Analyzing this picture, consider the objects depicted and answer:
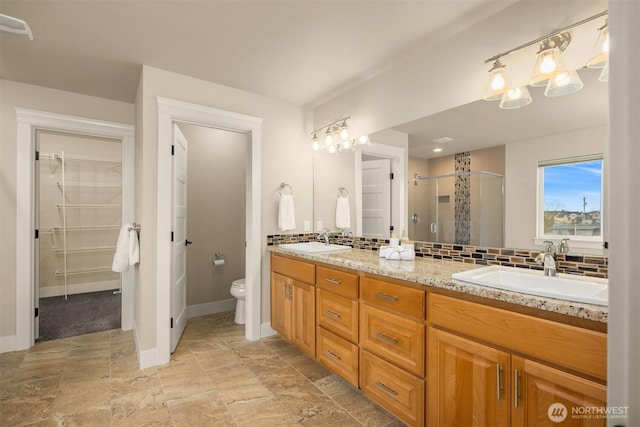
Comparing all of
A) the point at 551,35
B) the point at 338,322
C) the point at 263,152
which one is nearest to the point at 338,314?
the point at 338,322

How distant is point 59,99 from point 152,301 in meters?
2.12

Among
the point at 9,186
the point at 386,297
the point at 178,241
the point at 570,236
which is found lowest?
the point at 386,297

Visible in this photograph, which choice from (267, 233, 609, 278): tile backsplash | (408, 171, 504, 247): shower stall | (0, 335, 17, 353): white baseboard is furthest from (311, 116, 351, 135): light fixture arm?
(0, 335, 17, 353): white baseboard

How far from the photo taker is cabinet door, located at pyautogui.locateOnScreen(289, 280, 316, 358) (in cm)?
239

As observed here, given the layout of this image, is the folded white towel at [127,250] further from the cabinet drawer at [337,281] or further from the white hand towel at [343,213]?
the white hand towel at [343,213]

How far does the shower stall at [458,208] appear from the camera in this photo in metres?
1.91

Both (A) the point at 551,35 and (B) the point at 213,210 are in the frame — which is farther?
(B) the point at 213,210

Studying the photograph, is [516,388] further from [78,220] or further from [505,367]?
[78,220]

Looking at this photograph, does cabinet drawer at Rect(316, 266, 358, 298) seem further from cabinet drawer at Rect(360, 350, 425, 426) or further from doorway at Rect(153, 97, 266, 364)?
doorway at Rect(153, 97, 266, 364)

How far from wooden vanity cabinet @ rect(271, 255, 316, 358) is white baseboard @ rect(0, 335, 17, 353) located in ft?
7.36

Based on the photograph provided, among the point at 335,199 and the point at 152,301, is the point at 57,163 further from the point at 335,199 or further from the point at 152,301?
the point at 335,199

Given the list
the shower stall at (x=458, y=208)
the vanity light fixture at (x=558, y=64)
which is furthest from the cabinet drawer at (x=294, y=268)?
the vanity light fixture at (x=558, y=64)

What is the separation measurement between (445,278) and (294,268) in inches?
53.9

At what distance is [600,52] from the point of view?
1432 millimetres
